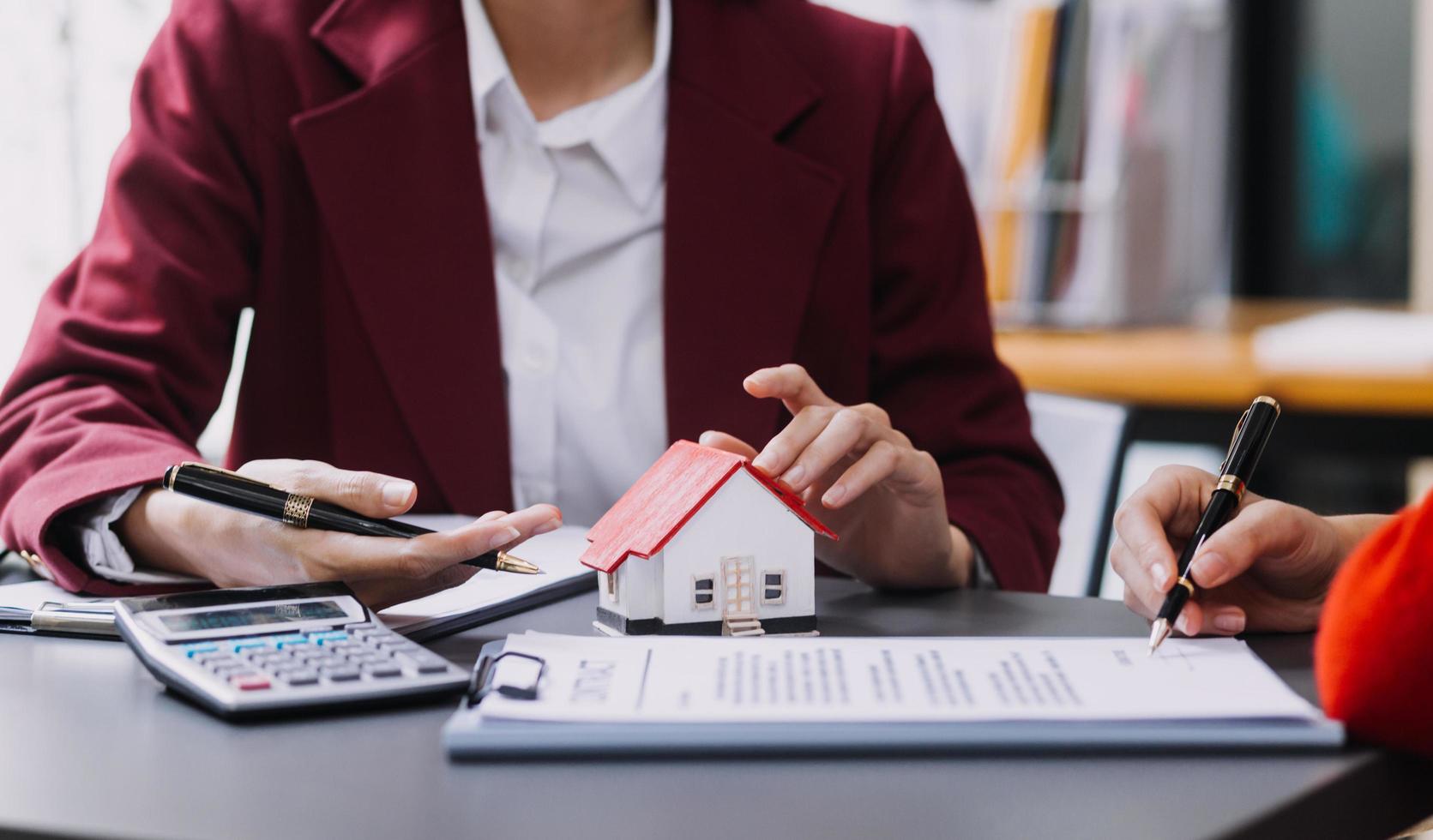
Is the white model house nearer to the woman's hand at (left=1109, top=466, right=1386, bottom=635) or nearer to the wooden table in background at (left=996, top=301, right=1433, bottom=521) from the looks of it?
the woman's hand at (left=1109, top=466, right=1386, bottom=635)

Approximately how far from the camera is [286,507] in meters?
0.76

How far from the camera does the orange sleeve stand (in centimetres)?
58

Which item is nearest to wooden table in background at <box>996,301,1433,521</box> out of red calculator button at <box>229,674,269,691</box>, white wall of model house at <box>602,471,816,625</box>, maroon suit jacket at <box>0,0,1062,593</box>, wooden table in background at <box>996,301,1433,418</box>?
wooden table in background at <box>996,301,1433,418</box>

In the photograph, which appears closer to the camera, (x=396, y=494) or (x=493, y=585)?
(x=396, y=494)

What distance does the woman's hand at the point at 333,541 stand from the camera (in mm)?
750

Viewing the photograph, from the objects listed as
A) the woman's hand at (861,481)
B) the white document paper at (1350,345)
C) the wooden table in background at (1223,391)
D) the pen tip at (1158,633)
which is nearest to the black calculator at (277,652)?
the woman's hand at (861,481)

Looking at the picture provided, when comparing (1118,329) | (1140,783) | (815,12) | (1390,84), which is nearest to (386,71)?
(815,12)

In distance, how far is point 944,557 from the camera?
36.8 inches

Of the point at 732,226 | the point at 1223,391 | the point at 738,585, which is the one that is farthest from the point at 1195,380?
the point at 738,585

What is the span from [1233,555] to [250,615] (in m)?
0.48

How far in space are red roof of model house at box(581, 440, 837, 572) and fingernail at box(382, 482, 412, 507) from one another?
98 millimetres

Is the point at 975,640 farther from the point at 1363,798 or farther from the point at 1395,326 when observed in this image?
the point at 1395,326

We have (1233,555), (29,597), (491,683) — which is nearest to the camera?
(491,683)

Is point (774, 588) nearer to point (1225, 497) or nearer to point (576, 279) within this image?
point (1225, 497)
